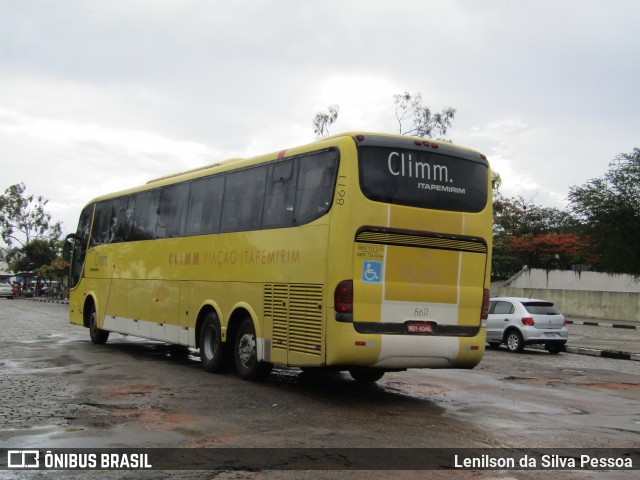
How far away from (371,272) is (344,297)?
536 millimetres

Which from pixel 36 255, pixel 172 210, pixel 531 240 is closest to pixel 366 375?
pixel 172 210

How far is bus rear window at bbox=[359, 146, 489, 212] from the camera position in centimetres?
1015

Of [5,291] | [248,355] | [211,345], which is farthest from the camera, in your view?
[5,291]

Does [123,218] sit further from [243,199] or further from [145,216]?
[243,199]

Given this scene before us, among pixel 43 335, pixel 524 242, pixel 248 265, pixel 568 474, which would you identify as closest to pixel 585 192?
pixel 524 242

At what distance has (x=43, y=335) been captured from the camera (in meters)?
21.2

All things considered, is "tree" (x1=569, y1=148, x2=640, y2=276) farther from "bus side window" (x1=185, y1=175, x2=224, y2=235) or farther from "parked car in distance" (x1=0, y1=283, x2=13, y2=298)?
"parked car in distance" (x1=0, y1=283, x2=13, y2=298)

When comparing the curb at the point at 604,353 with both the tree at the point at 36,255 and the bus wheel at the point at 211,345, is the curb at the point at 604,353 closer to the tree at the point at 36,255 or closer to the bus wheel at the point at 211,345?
the bus wheel at the point at 211,345

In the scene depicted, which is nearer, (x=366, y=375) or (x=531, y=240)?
(x=366, y=375)

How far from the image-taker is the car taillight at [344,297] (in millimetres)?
9820

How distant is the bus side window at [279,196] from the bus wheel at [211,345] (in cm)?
244

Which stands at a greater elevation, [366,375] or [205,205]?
[205,205]

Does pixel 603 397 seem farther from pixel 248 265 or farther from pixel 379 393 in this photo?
pixel 248 265

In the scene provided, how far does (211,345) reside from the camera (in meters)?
13.4
